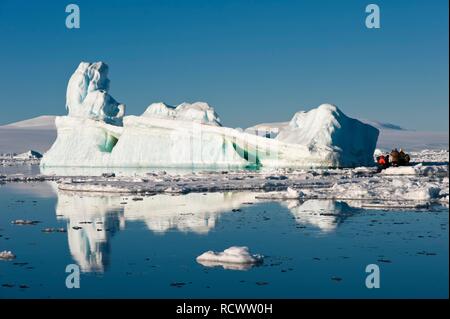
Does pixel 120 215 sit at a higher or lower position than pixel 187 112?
lower

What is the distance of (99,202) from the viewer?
1697 cm

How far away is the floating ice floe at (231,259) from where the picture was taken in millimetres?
8508

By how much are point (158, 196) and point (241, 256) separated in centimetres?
1009

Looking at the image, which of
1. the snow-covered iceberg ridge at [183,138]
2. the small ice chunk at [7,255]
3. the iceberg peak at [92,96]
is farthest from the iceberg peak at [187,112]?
the small ice chunk at [7,255]

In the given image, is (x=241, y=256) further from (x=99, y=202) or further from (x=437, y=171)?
(x=437, y=171)

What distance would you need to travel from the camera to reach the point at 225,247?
971cm

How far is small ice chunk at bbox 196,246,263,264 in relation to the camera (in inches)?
337

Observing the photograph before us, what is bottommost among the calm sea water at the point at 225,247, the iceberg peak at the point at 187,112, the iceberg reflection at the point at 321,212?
the calm sea water at the point at 225,247

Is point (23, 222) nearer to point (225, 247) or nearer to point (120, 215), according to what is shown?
point (120, 215)

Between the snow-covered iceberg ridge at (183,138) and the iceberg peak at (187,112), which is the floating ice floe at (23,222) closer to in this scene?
the snow-covered iceberg ridge at (183,138)

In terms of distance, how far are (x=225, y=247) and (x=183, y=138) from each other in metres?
25.9

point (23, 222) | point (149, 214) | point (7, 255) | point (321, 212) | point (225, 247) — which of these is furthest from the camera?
point (149, 214)

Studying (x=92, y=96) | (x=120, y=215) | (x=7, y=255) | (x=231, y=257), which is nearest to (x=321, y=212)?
(x=120, y=215)

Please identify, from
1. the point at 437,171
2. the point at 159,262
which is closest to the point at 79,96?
the point at 437,171
